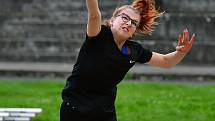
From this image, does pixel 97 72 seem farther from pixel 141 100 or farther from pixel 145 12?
Result: pixel 141 100

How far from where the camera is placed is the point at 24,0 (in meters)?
17.2

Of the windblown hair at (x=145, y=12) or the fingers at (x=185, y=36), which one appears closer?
the windblown hair at (x=145, y=12)

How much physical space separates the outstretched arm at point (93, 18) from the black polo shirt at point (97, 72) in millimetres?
65

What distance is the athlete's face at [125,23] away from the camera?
4.07 meters

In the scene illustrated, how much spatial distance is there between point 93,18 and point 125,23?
0.95ft

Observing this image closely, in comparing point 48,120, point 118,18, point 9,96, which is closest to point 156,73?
point 9,96

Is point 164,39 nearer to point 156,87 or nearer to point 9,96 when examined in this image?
point 156,87

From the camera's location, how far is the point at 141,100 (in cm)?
970

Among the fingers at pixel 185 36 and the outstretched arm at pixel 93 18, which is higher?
the outstretched arm at pixel 93 18

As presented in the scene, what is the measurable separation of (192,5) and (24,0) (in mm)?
4891

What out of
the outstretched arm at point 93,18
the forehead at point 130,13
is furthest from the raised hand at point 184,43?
the outstretched arm at point 93,18

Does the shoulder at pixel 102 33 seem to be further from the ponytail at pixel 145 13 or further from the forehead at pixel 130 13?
the ponytail at pixel 145 13

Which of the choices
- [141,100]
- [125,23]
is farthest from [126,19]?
[141,100]

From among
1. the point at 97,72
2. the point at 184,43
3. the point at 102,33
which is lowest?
the point at 97,72
